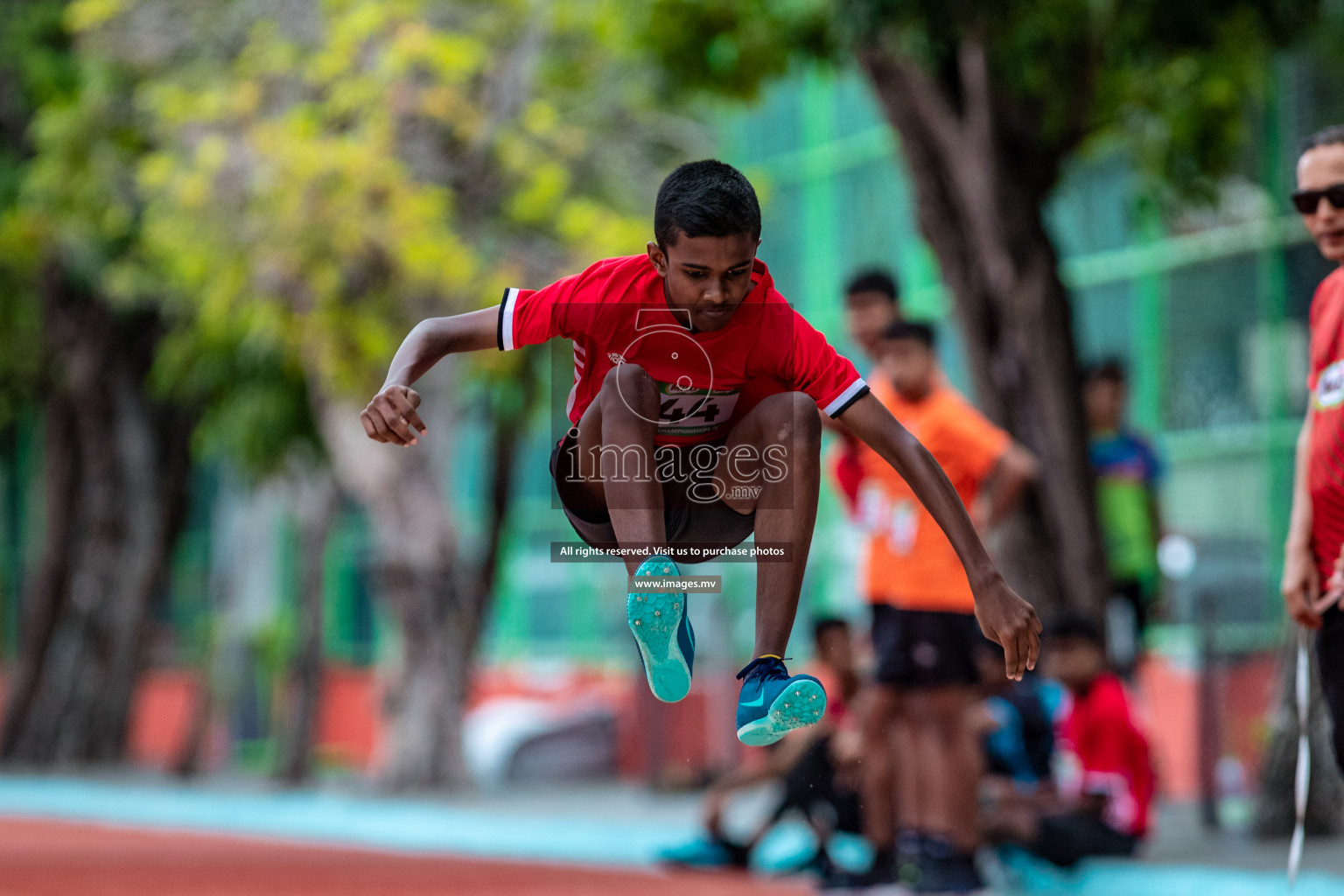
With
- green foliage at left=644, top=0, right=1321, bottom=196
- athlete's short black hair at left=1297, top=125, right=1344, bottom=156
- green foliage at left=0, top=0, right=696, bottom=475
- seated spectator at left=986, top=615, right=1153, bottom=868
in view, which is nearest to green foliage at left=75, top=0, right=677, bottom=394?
green foliage at left=0, top=0, right=696, bottom=475

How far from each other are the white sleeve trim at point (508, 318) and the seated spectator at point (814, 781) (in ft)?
13.8

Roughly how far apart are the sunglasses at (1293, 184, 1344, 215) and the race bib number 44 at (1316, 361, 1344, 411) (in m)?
0.38

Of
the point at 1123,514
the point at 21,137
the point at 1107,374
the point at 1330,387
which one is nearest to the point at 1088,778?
the point at 1123,514

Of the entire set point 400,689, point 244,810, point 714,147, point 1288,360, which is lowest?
point 244,810

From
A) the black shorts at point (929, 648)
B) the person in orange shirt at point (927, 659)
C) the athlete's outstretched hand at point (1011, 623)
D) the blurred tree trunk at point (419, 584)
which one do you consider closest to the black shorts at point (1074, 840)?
the person in orange shirt at point (927, 659)

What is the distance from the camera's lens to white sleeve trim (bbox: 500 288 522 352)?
11.6ft

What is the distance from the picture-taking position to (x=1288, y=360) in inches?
494

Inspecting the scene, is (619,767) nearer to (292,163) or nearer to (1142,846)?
(292,163)

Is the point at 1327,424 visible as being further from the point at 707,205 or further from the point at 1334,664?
the point at 707,205

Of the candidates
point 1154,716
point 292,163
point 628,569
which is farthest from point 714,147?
point 628,569

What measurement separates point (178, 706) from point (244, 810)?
1209 cm

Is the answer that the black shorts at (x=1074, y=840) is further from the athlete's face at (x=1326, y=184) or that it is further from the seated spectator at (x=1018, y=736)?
the athlete's face at (x=1326, y=184)

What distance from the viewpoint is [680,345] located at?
3.39 metres

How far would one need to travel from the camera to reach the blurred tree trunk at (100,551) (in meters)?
19.3
